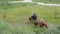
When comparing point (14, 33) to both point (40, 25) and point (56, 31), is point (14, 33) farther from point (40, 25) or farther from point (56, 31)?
point (40, 25)

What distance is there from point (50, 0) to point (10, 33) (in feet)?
148

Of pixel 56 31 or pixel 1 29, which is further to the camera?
pixel 56 31

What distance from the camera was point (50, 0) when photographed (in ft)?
178

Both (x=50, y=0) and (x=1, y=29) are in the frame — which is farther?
(x=50, y=0)

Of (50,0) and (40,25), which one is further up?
(40,25)

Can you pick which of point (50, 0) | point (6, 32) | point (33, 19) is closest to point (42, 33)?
point (6, 32)

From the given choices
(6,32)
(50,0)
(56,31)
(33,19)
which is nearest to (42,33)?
(56,31)

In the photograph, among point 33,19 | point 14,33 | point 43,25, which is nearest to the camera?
point 14,33

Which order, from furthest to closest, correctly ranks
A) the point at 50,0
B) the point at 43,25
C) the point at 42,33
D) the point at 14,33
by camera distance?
the point at 50,0
the point at 43,25
the point at 42,33
the point at 14,33

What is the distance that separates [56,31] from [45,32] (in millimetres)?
692

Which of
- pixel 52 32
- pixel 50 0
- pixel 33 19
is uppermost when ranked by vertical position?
pixel 52 32

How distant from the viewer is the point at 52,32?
11.0m

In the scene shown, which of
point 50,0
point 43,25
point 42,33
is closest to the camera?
point 42,33

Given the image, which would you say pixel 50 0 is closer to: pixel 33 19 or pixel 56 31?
pixel 33 19
